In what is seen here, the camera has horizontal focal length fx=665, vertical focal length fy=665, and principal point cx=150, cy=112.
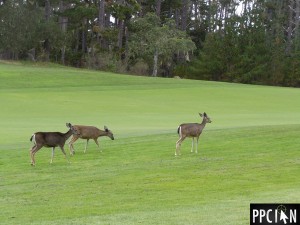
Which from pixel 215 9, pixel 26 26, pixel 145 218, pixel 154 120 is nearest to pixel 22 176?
pixel 145 218

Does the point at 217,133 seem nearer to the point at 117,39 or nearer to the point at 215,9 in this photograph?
the point at 117,39

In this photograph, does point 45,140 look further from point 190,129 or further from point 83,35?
point 83,35

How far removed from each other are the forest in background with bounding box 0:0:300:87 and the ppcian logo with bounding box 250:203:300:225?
60.6 metres

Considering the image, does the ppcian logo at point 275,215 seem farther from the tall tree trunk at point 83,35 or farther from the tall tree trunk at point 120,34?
the tall tree trunk at point 83,35

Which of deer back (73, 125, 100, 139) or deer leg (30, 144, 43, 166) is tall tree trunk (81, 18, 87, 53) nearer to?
deer back (73, 125, 100, 139)

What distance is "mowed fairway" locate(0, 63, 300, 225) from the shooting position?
12289 millimetres

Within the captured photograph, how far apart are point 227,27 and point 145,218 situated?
7398 centimetres

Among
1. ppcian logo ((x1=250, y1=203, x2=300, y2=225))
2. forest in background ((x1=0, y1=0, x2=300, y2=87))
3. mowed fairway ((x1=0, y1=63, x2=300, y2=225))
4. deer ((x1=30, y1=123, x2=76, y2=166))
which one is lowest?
mowed fairway ((x1=0, y1=63, x2=300, y2=225))

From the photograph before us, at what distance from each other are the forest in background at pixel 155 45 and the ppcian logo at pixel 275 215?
60.6m

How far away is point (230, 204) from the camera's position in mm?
12445

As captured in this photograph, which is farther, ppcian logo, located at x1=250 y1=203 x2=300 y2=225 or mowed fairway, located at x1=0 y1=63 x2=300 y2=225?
mowed fairway, located at x1=0 y1=63 x2=300 y2=225

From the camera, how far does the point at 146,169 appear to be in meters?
17.9

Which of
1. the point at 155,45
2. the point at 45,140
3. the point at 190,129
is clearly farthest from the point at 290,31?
the point at 45,140

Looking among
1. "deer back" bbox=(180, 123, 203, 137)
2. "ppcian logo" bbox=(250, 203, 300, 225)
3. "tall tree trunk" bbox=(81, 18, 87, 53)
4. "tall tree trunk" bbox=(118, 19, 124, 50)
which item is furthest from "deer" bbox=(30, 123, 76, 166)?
"tall tree trunk" bbox=(81, 18, 87, 53)
